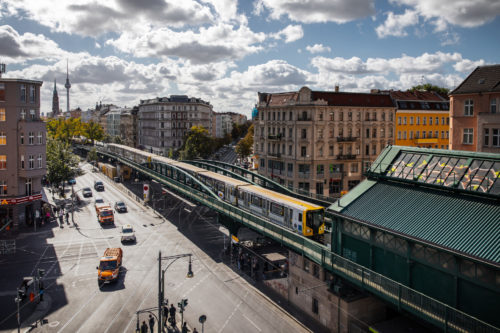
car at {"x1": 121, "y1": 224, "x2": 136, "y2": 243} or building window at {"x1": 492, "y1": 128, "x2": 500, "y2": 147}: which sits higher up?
building window at {"x1": 492, "y1": 128, "x2": 500, "y2": 147}

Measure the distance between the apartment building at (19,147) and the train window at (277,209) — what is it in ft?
111

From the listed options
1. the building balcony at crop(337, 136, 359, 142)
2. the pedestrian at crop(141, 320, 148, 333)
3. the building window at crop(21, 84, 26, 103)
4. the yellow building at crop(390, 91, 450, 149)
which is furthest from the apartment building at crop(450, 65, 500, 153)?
the building window at crop(21, 84, 26, 103)

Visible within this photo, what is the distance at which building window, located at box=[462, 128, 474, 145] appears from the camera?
1485 inches

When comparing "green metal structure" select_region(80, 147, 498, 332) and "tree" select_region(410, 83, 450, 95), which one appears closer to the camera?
"green metal structure" select_region(80, 147, 498, 332)

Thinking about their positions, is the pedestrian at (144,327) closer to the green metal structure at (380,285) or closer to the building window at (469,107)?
the green metal structure at (380,285)

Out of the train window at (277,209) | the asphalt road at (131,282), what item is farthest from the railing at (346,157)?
the train window at (277,209)

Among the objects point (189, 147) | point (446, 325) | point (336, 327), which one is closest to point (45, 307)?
point (336, 327)

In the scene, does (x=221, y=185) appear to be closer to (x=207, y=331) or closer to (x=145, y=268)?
(x=145, y=268)

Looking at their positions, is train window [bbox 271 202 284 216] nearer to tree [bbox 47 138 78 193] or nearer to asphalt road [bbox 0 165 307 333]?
asphalt road [bbox 0 165 307 333]

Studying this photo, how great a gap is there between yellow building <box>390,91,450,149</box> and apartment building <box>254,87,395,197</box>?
9.51 ft

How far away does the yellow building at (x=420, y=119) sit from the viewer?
7325 centimetres

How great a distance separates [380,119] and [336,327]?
50111 millimetres

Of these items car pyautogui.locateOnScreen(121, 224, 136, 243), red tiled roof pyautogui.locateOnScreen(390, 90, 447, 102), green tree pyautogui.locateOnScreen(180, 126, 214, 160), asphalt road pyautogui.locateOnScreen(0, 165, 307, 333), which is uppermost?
red tiled roof pyautogui.locateOnScreen(390, 90, 447, 102)

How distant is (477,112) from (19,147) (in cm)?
5189
